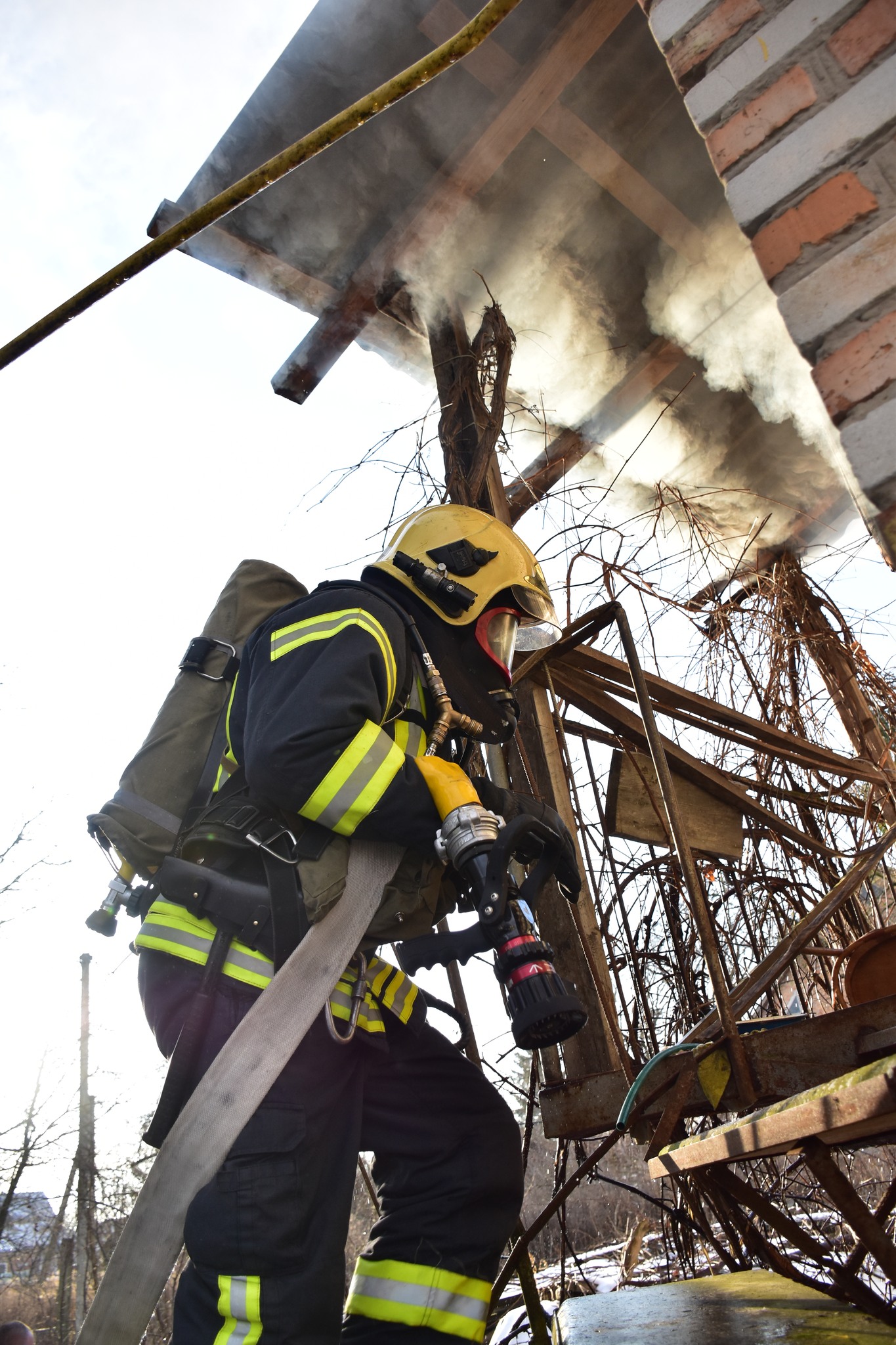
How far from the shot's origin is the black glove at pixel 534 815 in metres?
2.14

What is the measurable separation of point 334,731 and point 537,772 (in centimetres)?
138

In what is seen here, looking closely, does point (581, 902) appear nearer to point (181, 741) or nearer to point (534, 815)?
point (534, 815)

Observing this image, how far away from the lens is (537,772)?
3162mm

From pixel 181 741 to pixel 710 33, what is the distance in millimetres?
1953

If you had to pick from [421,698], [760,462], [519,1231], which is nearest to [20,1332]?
[519,1231]

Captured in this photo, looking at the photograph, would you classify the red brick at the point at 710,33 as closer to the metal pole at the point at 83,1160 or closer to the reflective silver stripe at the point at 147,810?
the reflective silver stripe at the point at 147,810

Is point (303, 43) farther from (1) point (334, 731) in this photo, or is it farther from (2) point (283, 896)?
(2) point (283, 896)

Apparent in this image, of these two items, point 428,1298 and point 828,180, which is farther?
point 428,1298

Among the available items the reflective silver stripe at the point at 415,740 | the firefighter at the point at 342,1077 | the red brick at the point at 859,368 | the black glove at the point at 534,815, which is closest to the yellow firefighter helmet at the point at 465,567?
the firefighter at the point at 342,1077

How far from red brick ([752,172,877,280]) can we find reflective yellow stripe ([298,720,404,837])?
124 centimetres

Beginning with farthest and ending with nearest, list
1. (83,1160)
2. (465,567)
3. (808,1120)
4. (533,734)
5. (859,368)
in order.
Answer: (83,1160)
(533,734)
(465,567)
(859,368)
(808,1120)

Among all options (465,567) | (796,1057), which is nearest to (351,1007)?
(796,1057)

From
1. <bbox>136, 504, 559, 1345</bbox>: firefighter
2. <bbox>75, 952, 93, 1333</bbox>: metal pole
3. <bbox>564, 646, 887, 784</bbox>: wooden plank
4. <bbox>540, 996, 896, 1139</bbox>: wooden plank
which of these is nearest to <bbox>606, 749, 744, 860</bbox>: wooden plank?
<bbox>564, 646, 887, 784</bbox>: wooden plank

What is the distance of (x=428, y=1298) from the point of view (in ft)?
6.06
